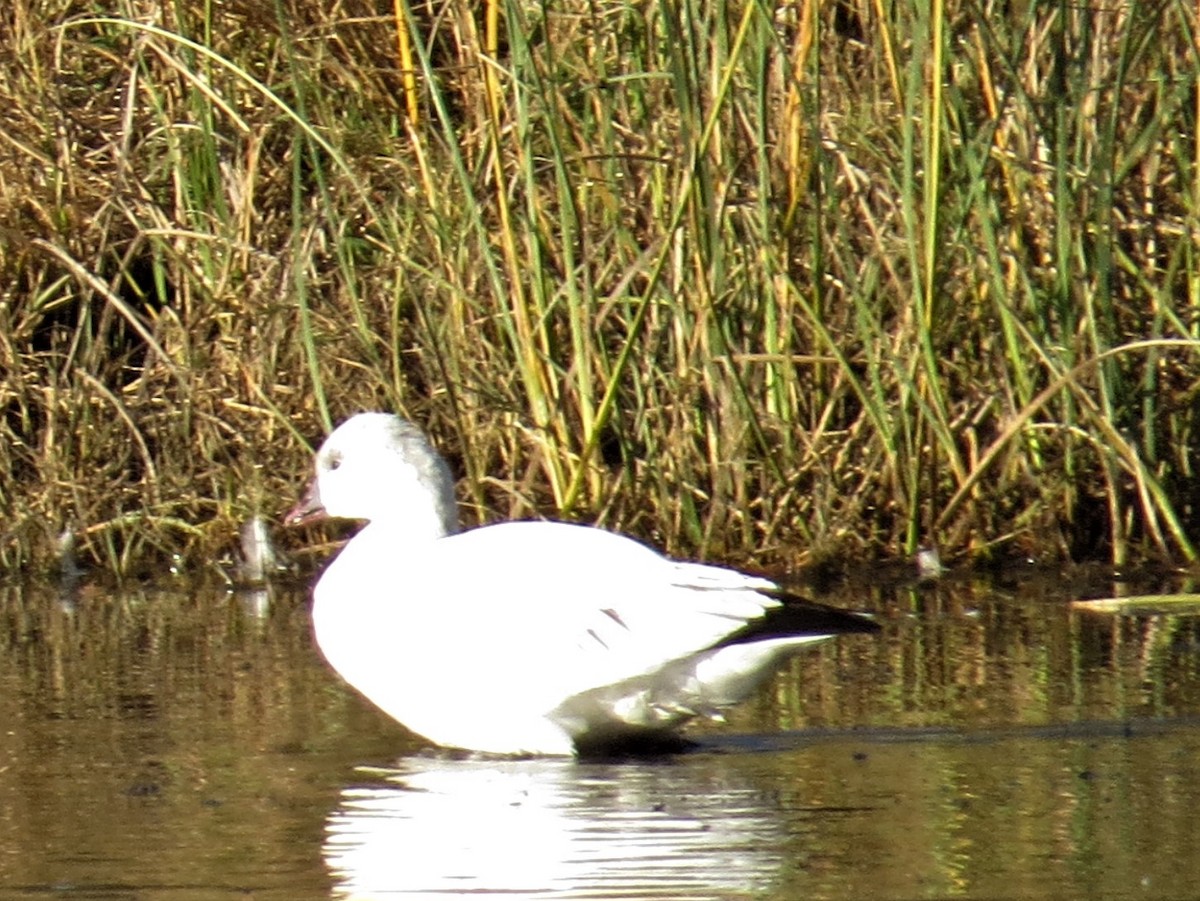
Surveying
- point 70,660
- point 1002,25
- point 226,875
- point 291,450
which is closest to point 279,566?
point 291,450

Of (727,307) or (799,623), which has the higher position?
(727,307)

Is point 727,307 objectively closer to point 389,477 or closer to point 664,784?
point 389,477

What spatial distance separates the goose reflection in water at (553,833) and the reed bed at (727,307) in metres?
2.02

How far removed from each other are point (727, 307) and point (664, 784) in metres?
2.47

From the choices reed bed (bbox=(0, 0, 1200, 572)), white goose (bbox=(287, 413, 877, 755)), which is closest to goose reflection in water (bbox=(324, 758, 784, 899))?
white goose (bbox=(287, 413, 877, 755))

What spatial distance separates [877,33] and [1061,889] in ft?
12.2

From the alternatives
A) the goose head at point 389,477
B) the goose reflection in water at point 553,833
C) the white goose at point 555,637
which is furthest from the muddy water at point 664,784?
the goose head at point 389,477

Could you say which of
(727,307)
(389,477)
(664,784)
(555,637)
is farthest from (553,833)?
(727,307)

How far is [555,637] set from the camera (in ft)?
15.5

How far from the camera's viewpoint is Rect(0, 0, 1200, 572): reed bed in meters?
6.45

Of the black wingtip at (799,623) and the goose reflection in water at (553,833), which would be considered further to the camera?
the black wingtip at (799,623)

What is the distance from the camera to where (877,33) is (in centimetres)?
677

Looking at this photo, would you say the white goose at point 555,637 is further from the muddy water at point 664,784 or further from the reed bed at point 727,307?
the reed bed at point 727,307

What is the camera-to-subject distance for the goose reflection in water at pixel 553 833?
3.62 metres
